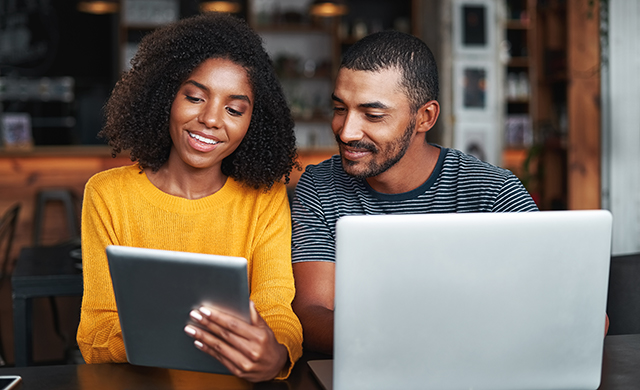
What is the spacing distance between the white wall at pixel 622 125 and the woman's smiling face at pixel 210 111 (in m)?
1.98

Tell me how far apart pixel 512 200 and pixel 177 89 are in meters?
0.82

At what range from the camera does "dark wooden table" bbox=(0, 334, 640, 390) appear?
0.91 metres

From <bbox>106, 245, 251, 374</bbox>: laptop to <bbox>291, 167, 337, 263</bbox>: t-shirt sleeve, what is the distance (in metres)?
0.46

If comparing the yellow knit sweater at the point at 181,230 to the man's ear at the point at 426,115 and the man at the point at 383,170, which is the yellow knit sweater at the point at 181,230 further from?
the man's ear at the point at 426,115

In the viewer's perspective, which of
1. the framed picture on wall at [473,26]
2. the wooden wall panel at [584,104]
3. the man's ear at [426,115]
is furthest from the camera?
the framed picture on wall at [473,26]

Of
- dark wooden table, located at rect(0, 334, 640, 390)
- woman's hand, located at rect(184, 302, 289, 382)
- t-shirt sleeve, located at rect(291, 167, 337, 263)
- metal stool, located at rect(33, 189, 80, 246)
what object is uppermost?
t-shirt sleeve, located at rect(291, 167, 337, 263)

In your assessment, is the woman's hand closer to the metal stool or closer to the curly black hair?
the curly black hair

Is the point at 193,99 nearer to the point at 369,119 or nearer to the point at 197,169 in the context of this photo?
the point at 197,169

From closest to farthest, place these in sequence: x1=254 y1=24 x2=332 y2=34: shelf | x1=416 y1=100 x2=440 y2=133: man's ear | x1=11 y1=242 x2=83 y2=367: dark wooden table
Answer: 1. x1=416 y1=100 x2=440 y2=133: man's ear
2. x1=11 y1=242 x2=83 y2=367: dark wooden table
3. x1=254 y1=24 x2=332 y2=34: shelf

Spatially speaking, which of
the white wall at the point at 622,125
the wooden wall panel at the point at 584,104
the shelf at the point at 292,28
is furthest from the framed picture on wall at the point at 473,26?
the shelf at the point at 292,28

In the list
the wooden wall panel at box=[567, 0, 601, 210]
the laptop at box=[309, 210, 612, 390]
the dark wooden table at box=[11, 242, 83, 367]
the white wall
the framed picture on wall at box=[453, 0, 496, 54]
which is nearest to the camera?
the laptop at box=[309, 210, 612, 390]

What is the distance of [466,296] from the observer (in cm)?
80

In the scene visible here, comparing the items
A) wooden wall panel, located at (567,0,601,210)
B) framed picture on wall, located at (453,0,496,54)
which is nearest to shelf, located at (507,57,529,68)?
framed picture on wall, located at (453,0,496,54)

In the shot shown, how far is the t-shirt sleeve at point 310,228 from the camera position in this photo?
1334 millimetres
